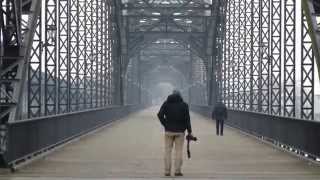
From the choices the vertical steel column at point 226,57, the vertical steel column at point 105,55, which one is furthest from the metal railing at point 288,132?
the vertical steel column at point 226,57

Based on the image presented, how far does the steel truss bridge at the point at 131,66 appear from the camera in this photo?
60.8 feet

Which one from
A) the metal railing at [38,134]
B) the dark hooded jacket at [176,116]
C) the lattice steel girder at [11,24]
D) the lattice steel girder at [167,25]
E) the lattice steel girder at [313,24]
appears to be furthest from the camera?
the lattice steel girder at [167,25]

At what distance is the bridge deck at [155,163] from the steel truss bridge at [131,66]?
61 cm

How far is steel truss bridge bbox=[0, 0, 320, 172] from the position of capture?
1853 centimetres

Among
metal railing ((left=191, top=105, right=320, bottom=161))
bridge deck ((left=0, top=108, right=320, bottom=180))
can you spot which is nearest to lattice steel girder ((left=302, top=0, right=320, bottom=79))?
metal railing ((left=191, top=105, right=320, bottom=161))

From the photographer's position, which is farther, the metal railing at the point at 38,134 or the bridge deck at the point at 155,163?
the metal railing at the point at 38,134

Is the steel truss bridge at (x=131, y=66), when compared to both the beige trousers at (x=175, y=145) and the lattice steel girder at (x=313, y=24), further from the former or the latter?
the beige trousers at (x=175, y=145)

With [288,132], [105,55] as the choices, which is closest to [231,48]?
[105,55]

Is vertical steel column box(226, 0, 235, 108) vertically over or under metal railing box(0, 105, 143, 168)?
over

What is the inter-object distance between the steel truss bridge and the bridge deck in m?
0.61

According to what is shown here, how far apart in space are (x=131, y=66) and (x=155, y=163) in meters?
89.3

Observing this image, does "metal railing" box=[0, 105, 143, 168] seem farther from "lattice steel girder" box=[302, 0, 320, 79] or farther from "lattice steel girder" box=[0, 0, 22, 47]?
"lattice steel girder" box=[302, 0, 320, 79]

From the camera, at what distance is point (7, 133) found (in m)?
15.1

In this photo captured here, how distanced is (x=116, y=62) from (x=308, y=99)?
44656mm
